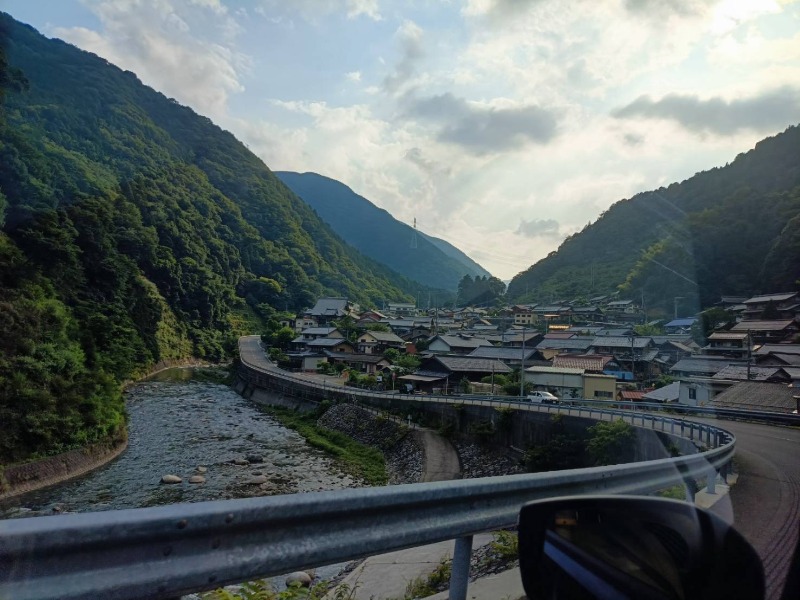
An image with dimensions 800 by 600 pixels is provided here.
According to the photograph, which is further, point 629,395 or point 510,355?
point 510,355

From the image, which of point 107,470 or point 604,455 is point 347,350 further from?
point 604,455

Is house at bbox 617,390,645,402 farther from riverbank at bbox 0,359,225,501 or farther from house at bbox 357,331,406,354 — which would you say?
riverbank at bbox 0,359,225,501

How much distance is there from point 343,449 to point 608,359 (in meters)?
19.7

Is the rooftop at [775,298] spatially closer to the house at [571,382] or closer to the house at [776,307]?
the house at [776,307]

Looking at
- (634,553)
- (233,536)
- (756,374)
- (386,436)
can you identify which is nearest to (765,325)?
(756,374)

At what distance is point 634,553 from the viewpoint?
128cm

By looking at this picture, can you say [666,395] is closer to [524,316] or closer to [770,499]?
[770,499]

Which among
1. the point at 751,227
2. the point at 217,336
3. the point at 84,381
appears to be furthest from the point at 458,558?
the point at 217,336

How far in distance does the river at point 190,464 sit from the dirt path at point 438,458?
3.19m

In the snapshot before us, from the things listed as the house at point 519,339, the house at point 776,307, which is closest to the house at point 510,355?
the house at point 519,339

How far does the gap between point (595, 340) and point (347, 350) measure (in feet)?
74.8

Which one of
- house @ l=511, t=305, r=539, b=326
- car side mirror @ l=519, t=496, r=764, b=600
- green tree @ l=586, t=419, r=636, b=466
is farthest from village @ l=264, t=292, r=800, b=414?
car side mirror @ l=519, t=496, r=764, b=600

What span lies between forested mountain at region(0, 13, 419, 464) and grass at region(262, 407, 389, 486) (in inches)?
375

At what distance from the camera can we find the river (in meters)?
16.0
